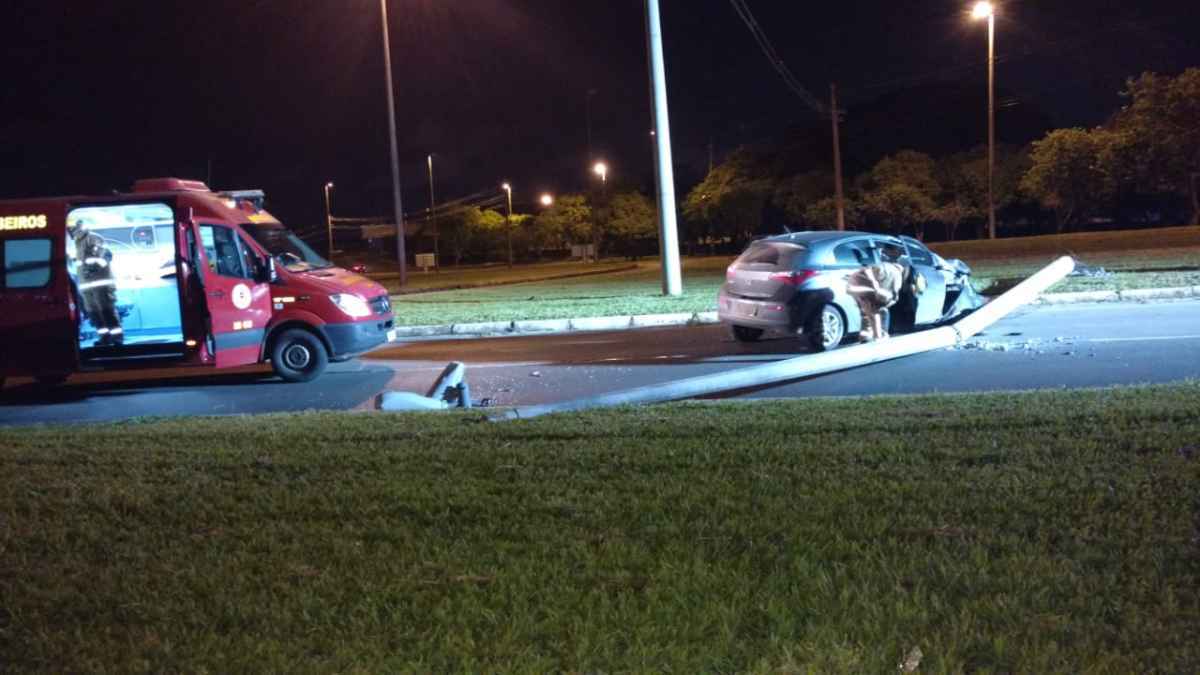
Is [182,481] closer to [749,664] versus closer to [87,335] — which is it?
[749,664]

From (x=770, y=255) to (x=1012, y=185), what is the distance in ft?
146

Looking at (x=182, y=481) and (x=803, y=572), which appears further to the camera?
(x=182, y=481)

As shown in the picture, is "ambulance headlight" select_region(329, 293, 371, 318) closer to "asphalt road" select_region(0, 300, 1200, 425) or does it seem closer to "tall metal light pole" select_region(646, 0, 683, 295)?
A: "asphalt road" select_region(0, 300, 1200, 425)

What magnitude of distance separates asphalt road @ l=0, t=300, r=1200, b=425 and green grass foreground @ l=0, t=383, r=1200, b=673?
2.66 m

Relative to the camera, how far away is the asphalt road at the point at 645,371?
34.2 ft

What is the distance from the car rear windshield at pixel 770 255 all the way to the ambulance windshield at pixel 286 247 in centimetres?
556

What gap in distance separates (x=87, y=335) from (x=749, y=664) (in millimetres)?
10865

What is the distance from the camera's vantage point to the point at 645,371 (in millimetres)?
12078

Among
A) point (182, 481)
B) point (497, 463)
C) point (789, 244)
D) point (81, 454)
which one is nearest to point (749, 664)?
point (497, 463)

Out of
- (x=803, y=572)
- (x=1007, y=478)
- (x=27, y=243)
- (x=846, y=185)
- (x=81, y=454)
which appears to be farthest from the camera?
(x=846, y=185)

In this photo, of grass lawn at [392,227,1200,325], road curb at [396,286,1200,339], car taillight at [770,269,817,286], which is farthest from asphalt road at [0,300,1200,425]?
grass lawn at [392,227,1200,325]

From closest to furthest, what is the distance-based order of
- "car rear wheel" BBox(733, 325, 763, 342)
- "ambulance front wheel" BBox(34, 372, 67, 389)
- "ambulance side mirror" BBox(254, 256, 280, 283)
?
"ambulance side mirror" BBox(254, 256, 280, 283) → "ambulance front wheel" BBox(34, 372, 67, 389) → "car rear wheel" BBox(733, 325, 763, 342)

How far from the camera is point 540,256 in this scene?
291 feet

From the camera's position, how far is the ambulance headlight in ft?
42.1
